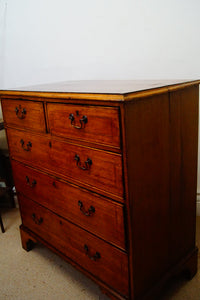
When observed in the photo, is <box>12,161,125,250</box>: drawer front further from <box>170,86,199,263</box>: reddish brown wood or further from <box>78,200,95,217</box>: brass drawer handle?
<box>170,86,199,263</box>: reddish brown wood

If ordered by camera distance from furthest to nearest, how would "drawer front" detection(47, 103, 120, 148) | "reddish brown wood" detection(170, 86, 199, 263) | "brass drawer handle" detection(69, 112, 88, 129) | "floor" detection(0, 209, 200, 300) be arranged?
Result: "floor" detection(0, 209, 200, 300) → "reddish brown wood" detection(170, 86, 199, 263) → "brass drawer handle" detection(69, 112, 88, 129) → "drawer front" detection(47, 103, 120, 148)

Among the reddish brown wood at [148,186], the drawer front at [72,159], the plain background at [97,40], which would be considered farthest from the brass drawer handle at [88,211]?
the plain background at [97,40]

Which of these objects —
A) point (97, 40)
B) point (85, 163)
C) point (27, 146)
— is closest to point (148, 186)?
point (85, 163)

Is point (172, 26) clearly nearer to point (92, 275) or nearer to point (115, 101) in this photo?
point (115, 101)

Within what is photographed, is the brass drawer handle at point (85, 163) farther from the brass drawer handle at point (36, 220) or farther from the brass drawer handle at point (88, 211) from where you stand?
the brass drawer handle at point (36, 220)

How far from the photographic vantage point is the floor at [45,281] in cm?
166

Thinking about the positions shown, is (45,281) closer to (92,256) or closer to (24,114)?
(92,256)

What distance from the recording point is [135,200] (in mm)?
1271

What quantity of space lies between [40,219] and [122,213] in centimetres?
77

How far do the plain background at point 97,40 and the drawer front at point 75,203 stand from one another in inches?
33.8

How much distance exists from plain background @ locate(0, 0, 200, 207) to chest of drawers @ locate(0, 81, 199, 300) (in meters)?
0.56

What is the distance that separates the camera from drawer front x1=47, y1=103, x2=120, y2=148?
1.18 metres

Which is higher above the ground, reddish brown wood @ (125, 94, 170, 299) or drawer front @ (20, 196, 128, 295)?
reddish brown wood @ (125, 94, 170, 299)

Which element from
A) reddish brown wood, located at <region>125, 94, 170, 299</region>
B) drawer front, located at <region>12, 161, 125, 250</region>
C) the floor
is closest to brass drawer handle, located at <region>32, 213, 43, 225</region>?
drawer front, located at <region>12, 161, 125, 250</region>
